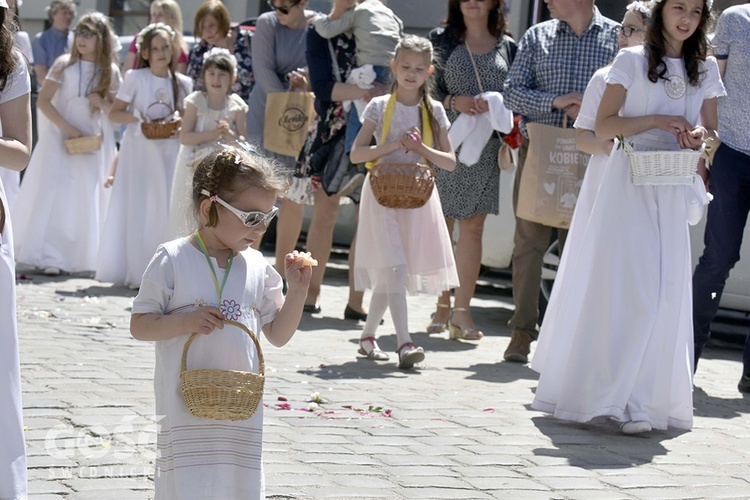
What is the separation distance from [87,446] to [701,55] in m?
3.22

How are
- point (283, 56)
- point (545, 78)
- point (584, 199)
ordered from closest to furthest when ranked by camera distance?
1. point (584, 199)
2. point (545, 78)
3. point (283, 56)

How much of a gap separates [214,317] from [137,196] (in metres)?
7.20

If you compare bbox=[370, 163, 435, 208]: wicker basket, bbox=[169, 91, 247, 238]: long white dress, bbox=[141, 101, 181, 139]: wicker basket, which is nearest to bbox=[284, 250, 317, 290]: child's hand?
bbox=[370, 163, 435, 208]: wicker basket

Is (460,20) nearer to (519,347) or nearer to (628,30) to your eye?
(628,30)

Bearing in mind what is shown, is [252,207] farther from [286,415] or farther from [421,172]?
[421,172]

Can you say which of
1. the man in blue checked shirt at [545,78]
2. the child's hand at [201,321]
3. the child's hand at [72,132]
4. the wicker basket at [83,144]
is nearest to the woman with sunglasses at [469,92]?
the man in blue checked shirt at [545,78]

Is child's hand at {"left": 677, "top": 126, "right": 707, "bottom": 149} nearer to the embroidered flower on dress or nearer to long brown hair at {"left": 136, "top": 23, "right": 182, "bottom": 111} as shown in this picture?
the embroidered flower on dress

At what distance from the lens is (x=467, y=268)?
8.93 meters

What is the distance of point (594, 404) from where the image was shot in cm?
605

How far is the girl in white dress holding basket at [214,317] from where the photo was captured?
147 inches

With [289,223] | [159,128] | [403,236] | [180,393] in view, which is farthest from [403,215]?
[180,393]

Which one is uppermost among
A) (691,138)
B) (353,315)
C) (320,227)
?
(691,138)

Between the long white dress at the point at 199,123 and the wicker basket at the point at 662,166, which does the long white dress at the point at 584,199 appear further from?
the long white dress at the point at 199,123

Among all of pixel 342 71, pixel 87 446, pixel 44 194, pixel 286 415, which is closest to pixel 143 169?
pixel 44 194
